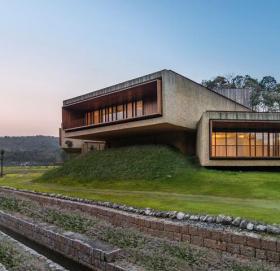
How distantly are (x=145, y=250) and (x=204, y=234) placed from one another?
194 centimetres

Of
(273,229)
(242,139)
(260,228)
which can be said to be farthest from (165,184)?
(273,229)

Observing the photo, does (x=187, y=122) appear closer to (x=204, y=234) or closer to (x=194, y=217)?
(x=194, y=217)

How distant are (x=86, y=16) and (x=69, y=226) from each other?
20169mm

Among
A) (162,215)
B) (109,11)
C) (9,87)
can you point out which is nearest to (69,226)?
(162,215)

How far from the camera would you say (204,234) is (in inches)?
404

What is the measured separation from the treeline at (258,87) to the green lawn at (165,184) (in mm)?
47907

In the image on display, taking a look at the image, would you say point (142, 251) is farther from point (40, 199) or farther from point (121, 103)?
point (121, 103)

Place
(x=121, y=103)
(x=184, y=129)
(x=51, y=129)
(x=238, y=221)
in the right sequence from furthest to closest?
1. (x=51, y=129)
2. (x=121, y=103)
3. (x=184, y=129)
4. (x=238, y=221)

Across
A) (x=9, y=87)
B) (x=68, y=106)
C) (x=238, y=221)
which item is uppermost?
(x=9, y=87)

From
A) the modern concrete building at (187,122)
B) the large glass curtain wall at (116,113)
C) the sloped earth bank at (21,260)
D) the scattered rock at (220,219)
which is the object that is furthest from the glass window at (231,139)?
the sloped earth bank at (21,260)

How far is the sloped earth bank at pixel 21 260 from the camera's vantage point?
8.62 m

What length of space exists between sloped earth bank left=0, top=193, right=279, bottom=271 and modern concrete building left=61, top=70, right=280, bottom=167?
13.4 m

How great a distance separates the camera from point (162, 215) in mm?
12523

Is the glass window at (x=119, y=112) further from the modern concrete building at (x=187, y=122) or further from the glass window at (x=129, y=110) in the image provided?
the glass window at (x=129, y=110)
